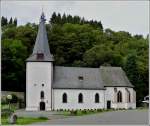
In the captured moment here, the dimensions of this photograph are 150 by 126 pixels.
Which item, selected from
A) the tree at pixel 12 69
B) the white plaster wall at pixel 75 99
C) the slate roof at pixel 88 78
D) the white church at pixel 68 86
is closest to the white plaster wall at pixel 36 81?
the white church at pixel 68 86

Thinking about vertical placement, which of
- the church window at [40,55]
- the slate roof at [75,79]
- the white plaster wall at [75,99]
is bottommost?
the white plaster wall at [75,99]

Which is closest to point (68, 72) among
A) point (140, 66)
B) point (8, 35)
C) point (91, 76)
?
point (91, 76)

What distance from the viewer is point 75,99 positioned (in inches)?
3044

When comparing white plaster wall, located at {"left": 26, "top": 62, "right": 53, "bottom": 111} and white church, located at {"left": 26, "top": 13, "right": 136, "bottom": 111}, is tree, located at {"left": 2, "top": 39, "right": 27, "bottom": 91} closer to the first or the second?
white plaster wall, located at {"left": 26, "top": 62, "right": 53, "bottom": 111}

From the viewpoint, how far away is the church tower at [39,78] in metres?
74.3

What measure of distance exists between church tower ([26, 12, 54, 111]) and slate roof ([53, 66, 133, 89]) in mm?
2111

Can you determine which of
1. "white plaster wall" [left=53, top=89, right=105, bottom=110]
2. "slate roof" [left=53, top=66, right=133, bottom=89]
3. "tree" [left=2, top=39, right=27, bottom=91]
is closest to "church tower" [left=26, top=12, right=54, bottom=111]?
"white plaster wall" [left=53, top=89, right=105, bottom=110]

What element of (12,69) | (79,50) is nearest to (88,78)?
(12,69)

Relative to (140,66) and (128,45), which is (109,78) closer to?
(140,66)

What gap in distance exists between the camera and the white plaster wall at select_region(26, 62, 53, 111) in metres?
74.2

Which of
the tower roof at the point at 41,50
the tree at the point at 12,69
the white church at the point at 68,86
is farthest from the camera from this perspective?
the tree at the point at 12,69

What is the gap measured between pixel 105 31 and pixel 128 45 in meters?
19.6

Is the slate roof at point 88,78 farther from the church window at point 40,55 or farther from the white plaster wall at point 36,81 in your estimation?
the church window at point 40,55

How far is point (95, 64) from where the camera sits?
343 feet
